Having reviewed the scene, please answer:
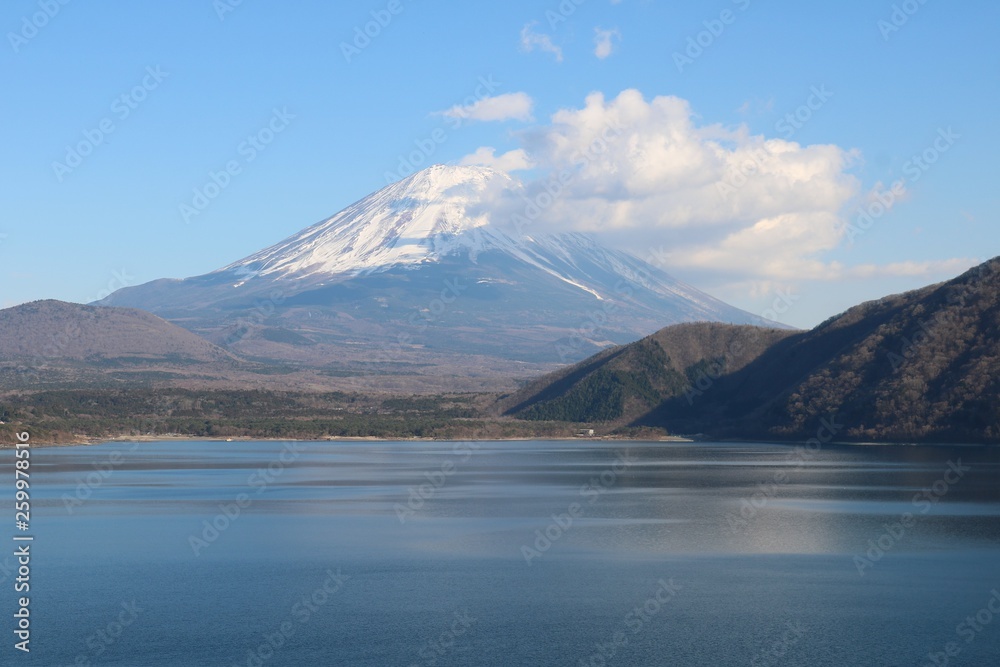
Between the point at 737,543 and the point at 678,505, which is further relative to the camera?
the point at 678,505

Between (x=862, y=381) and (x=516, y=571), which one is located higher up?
(x=862, y=381)

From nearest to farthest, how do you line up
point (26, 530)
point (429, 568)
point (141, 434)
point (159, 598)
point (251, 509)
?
point (159, 598) < point (429, 568) < point (26, 530) < point (251, 509) < point (141, 434)

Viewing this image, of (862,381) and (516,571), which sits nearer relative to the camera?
(516,571)

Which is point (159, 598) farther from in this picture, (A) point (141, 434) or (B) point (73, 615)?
(A) point (141, 434)

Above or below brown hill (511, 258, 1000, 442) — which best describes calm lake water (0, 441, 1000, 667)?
below

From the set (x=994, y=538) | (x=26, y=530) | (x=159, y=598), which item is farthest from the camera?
(x=26, y=530)

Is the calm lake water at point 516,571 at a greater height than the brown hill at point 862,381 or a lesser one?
lesser

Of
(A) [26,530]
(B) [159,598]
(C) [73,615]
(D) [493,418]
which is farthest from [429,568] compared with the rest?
(D) [493,418]

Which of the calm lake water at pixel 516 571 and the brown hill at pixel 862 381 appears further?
the brown hill at pixel 862 381
